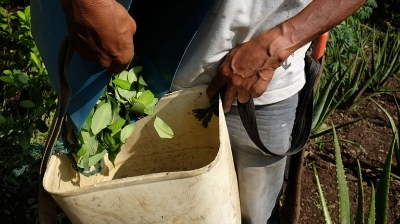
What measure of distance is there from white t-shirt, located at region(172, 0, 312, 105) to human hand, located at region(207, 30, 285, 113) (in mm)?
30

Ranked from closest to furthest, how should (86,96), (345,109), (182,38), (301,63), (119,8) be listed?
(119,8), (86,96), (182,38), (301,63), (345,109)

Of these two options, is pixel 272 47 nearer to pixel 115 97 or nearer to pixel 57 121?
pixel 115 97

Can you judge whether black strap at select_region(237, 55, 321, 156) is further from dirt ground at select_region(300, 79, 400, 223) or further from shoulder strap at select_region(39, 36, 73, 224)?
dirt ground at select_region(300, 79, 400, 223)

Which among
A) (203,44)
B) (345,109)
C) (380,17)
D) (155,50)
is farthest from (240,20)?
(380,17)

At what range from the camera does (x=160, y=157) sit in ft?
5.48

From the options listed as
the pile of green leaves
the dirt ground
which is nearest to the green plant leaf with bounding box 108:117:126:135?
the pile of green leaves

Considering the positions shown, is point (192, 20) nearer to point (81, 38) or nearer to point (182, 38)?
point (182, 38)

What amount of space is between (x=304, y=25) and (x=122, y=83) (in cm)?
45

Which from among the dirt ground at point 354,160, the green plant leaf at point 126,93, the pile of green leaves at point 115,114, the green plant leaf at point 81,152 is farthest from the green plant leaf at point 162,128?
the dirt ground at point 354,160

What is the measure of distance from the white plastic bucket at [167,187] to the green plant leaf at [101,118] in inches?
4.3

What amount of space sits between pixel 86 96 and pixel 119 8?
0.77 ft

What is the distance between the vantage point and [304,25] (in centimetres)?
131

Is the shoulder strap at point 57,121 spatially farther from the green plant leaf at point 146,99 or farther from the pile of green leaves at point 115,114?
the green plant leaf at point 146,99

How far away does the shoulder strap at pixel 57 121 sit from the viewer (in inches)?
41.6
